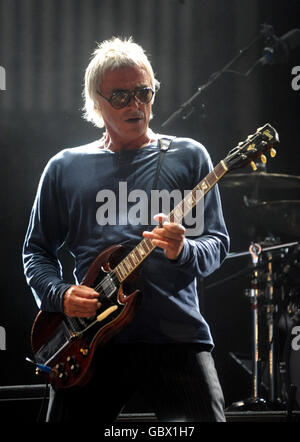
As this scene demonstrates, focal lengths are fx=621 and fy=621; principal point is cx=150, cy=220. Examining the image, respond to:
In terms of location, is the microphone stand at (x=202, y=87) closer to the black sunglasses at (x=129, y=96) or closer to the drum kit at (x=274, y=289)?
the drum kit at (x=274, y=289)

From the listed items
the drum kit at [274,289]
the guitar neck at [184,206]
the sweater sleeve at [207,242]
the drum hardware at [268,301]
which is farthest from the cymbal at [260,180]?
the guitar neck at [184,206]

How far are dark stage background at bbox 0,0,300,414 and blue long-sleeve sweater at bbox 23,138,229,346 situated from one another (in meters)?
1.49

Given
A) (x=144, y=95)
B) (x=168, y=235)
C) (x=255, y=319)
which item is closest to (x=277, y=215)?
(x=255, y=319)

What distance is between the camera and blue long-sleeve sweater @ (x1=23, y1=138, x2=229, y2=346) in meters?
2.00

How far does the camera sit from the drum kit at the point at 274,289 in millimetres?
3674

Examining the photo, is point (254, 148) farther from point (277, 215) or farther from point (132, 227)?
Answer: point (277, 215)

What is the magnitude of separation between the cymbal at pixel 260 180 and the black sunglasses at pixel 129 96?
1.42 metres

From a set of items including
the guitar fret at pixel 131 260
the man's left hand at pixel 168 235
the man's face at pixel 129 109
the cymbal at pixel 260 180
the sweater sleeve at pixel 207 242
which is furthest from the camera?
the cymbal at pixel 260 180

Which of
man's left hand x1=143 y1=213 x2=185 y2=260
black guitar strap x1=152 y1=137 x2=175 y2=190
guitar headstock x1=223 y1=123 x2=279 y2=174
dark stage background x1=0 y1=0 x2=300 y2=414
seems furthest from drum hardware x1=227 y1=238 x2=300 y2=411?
man's left hand x1=143 y1=213 x2=185 y2=260

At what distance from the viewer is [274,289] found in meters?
3.84

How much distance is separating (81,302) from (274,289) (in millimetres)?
2024

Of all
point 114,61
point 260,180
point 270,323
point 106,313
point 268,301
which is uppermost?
point 114,61

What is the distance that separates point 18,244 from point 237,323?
1624 mm

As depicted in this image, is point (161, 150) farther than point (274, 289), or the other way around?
point (274, 289)
